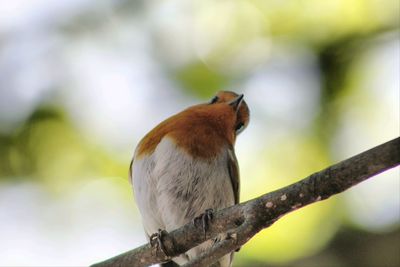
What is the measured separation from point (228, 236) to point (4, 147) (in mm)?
2960

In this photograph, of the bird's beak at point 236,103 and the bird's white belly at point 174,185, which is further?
the bird's beak at point 236,103

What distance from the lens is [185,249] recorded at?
4.39 m

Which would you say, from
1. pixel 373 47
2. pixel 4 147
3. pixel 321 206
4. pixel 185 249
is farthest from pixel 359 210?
pixel 4 147

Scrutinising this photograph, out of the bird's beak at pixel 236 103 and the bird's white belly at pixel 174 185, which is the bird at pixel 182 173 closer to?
the bird's white belly at pixel 174 185

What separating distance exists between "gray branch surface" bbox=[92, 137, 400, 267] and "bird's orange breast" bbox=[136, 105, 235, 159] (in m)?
1.07

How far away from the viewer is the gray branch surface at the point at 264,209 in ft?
11.2

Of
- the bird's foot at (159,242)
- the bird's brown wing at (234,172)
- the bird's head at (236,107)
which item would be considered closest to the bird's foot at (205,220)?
the bird's foot at (159,242)

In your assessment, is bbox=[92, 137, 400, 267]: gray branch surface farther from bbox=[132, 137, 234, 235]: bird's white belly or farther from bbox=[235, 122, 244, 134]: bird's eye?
bbox=[235, 122, 244, 134]: bird's eye

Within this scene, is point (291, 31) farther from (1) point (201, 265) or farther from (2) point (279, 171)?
(1) point (201, 265)

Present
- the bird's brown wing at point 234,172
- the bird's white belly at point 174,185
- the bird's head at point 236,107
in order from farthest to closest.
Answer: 1. the bird's head at point 236,107
2. the bird's brown wing at point 234,172
3. the bird's white belly at point 174,185

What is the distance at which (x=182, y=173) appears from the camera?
17.6 feet

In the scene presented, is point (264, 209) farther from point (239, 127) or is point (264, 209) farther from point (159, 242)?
point (239, 127)

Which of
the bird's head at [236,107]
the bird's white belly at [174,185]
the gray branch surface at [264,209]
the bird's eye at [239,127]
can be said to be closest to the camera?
the gray branch surface at [264,209]

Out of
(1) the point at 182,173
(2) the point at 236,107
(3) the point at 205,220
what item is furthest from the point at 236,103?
(3) the point at 205,220
